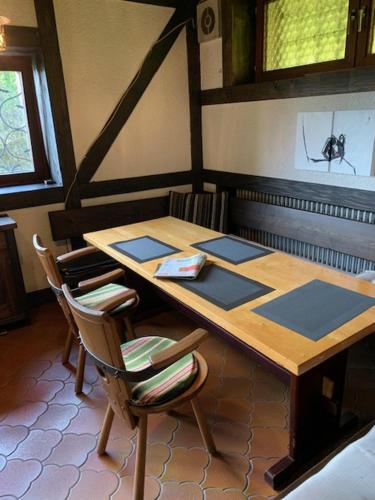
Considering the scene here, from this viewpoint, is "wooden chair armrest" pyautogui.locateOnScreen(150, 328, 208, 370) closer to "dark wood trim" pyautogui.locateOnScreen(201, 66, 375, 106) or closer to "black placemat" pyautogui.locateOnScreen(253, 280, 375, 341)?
"black placemat" pyautogui.locateOnScreen(253, 280, 375, 341)

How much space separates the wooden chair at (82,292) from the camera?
1.92 meters

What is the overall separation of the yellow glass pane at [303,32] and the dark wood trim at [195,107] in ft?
2.35

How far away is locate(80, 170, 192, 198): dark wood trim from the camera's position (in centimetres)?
325

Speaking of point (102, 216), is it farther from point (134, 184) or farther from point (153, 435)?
point (153, 435)

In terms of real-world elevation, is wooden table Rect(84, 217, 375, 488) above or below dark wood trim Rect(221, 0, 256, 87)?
below

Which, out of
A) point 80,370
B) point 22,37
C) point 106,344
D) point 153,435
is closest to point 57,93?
point 22,37

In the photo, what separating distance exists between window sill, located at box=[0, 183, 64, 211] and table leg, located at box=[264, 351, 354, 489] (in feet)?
7.95

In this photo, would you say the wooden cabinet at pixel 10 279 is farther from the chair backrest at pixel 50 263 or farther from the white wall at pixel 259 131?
the white wall at pixel 259 131

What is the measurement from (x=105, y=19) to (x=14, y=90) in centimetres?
90

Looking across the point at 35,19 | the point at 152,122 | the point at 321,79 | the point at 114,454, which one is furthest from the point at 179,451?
the point at 35,19

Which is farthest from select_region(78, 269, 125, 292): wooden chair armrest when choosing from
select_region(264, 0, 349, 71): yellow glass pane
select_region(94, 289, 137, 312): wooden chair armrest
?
select_region(264, 0, 349, 71): yellow glass pane

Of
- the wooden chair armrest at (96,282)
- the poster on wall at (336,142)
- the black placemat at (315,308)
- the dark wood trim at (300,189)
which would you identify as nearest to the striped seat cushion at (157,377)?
the black placemat at (315,308)

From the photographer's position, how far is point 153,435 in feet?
6.09

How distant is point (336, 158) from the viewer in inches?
97.3
